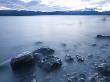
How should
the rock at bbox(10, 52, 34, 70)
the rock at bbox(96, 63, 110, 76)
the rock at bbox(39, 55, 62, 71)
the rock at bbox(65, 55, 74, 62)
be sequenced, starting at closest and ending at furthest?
the rock at bbox(96, 63, 110, 76)
the rock at bbox(39, 55, 62, 71)
the rock at bbox(10, 52, 34, 70)
the rock at bbox(65, 55, 74, 62)

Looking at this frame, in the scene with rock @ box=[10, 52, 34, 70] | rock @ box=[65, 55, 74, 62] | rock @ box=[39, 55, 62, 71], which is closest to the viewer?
rock @ box=[39, 55, 62, 71]

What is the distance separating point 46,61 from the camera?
83.6 feet

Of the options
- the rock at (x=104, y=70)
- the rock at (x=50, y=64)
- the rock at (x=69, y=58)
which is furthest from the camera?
the rock at (x=69, y=58)

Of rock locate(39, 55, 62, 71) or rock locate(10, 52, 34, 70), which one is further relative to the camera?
rock locate(10, 52, 34, 70)

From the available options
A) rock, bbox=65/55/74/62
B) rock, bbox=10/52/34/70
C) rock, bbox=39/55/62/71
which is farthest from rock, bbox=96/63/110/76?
rock, bbox=10/52/34/70

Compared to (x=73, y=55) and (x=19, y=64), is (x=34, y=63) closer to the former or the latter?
(x=19, y=64)

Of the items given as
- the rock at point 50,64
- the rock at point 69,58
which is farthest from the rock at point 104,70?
the rock at point 50,64

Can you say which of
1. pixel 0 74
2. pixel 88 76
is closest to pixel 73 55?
pixel 88 76

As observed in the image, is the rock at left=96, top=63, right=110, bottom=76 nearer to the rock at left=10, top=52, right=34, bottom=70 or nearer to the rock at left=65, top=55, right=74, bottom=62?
the rock at left=65, top=55, right=74, bottom=62

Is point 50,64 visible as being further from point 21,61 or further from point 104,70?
point 104,70

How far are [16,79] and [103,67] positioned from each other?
38.7 feet

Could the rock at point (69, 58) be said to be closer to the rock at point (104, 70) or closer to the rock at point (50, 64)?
the rock at point (50, 64)

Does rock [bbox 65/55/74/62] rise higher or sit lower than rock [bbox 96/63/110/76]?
lower

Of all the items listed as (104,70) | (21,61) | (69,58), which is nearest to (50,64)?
(21,61)
